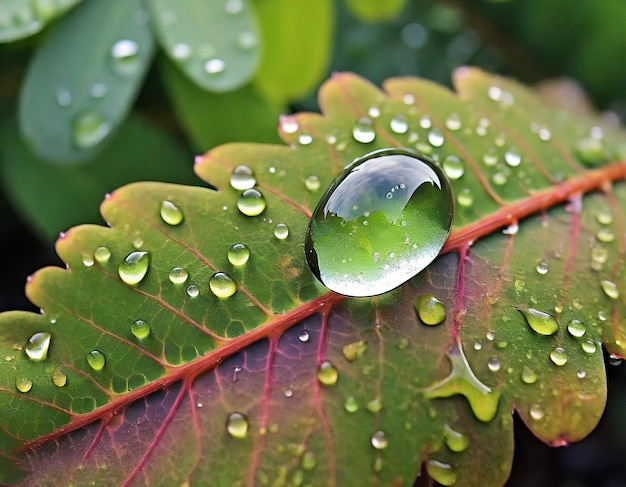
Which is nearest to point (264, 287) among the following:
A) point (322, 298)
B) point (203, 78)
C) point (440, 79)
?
point (322, 298)

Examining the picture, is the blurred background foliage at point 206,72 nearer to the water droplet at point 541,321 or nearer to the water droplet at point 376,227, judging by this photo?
the water droplet at point 376,227

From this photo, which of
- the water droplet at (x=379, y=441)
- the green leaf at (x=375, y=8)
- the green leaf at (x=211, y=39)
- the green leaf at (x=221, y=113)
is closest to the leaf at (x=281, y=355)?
the water droplet at (x=379, y=441)

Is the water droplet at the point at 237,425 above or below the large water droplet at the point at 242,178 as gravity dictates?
below

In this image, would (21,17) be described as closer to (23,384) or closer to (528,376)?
(23,384)

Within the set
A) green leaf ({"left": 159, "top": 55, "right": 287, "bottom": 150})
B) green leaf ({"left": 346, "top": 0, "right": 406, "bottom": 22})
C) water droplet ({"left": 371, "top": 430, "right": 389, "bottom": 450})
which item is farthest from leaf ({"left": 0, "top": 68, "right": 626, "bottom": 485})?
green leaf ({"left": 346, "top": 0, "right": 406, "bottom": 22})

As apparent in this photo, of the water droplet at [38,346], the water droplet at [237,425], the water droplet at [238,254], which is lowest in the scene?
the water droplet at [237,425]

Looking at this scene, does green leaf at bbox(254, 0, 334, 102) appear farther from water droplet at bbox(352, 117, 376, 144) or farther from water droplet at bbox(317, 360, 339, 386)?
water droplet at bbox(317, 360, 339, 386)
